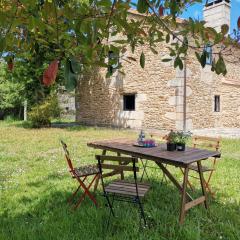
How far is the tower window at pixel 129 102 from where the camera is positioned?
17.4m

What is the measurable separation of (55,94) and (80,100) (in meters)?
2.98

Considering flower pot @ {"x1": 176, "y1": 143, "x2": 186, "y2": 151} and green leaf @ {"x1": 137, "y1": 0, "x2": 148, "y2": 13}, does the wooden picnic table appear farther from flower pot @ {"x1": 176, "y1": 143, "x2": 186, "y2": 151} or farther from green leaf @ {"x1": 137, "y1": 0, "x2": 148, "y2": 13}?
green leaf @ {"x1": 137, "y1": 0, "x2": 148, "y2": 13}

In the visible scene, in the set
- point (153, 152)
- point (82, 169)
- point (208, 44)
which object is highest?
point (208, 44)

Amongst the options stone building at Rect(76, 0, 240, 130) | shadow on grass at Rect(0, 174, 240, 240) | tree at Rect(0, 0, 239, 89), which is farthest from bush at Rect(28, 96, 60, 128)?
tree at Rect(0, 0, 239, 89)

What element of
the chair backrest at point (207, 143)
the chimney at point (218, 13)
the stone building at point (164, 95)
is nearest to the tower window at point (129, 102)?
the stone building at point (164, 95)

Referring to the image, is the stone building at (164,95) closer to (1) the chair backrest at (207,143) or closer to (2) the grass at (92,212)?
(2) the grass at (92,212)

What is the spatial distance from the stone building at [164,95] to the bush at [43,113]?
276 cm

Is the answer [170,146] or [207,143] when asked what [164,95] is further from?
[170,146]

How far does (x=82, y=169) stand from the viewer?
4.56 meters

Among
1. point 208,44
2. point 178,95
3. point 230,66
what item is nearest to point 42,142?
point 178,95

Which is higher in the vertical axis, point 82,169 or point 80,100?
point 80,100

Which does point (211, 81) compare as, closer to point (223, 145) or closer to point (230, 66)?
point (230, 66)

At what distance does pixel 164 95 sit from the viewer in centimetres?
1566

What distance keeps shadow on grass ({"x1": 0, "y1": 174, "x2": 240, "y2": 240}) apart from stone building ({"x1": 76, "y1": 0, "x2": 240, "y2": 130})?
1107cm
